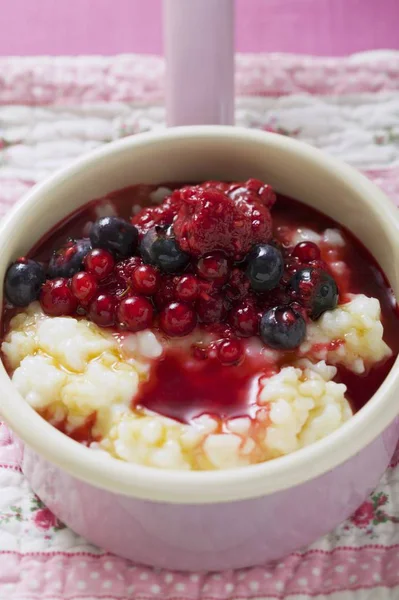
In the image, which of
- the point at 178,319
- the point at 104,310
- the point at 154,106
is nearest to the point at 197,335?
the point at 178,319

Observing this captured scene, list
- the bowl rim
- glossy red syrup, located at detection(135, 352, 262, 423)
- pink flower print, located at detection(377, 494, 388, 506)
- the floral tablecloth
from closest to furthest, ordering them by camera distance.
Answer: the bowl rim → glossy red syrup, located at detection(135, 352, 262, 423) → pink flower print, located at detection(377, 494, 388, 506) → the floral tablecloth

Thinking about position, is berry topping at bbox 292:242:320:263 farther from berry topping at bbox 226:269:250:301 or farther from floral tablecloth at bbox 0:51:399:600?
floral tablecloth at bbox 0:51:399:600

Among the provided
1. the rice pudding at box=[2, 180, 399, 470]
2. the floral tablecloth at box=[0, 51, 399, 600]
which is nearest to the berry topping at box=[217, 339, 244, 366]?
the rice pudding at box=[2, 180, 399, 470]

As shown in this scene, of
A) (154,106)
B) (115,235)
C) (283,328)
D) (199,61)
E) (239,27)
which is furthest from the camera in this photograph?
(239,27)

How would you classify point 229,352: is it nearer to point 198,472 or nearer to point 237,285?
point 237,285

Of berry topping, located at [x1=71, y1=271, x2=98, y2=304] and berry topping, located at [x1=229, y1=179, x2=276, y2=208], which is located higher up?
berry topping, located at [x1=229, y1=179, x2=276, y2=208]

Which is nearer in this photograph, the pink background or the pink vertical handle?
the pink vertical handle

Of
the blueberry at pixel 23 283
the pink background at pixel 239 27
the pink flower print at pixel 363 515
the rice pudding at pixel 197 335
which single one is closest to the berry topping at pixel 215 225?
the rice pudding at pixel 197 335
